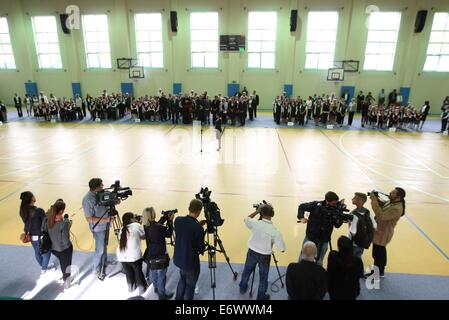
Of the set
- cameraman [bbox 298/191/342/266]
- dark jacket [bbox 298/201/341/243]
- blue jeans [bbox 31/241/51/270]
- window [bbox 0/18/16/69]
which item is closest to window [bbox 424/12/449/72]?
cameraman [bbox 298/191/342/266]

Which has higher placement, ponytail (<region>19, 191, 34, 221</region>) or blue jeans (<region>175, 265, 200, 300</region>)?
ponytail (<region>19, 191, 34, 221</region>)

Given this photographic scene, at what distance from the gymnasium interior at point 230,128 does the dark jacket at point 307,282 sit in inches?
58.1

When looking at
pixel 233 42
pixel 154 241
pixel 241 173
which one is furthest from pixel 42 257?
pixel 233 42

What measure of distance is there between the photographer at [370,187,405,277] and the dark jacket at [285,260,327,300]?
6.38ft

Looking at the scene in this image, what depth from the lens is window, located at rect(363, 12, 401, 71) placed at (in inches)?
814

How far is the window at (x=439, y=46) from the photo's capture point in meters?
20.3

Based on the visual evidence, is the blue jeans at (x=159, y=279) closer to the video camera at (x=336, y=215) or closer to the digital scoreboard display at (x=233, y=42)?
the video camera at (x=336, y=215)

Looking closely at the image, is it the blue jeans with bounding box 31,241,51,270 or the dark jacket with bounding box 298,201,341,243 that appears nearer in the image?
the dark jacket with bounding box 298,201,341,243

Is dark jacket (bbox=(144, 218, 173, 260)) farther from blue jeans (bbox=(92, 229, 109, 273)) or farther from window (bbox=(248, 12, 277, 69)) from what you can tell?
window (bbox=(248, 12, 277, 69))

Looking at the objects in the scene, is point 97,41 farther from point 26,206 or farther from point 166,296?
point 166,296

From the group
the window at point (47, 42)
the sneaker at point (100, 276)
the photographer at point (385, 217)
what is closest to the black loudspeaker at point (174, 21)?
the window at point (47, 42)

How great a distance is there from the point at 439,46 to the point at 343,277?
24.3 metres

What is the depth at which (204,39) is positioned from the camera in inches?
883
